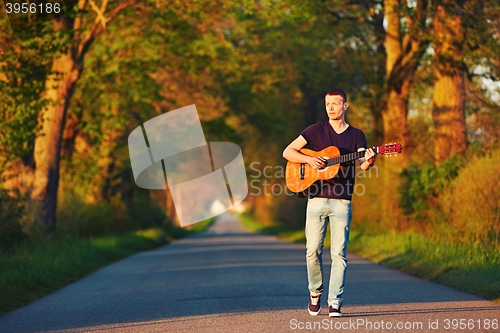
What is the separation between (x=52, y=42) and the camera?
20734mm

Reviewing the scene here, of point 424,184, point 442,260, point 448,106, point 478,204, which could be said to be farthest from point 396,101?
point 442,260

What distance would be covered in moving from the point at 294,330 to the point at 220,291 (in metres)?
4.21

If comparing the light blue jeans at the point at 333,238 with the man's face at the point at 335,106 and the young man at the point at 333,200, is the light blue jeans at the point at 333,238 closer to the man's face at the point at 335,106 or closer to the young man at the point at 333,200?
the young man at the point at 333,200

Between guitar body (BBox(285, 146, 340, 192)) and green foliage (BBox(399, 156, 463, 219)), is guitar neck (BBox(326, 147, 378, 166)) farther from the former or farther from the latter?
green foliage (BBox(399, 156, 463, 219))

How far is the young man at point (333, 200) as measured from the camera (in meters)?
9.11

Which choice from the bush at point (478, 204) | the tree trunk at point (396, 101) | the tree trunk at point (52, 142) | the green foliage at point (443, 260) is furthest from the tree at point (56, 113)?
the bush at point (478, 204)

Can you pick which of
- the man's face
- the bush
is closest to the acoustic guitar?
the man's face

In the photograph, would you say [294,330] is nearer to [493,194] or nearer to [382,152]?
[382,152]

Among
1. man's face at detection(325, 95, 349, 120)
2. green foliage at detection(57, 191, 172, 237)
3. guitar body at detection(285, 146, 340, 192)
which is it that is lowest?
green foliage at detection(57, 191, 172, 237)

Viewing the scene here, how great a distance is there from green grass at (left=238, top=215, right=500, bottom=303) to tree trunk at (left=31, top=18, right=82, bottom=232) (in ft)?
27.9

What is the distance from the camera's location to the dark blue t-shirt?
916 centimetres

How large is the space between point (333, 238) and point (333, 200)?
39cm

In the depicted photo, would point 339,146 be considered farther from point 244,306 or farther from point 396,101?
point 396,101

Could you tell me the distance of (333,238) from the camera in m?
9.28
